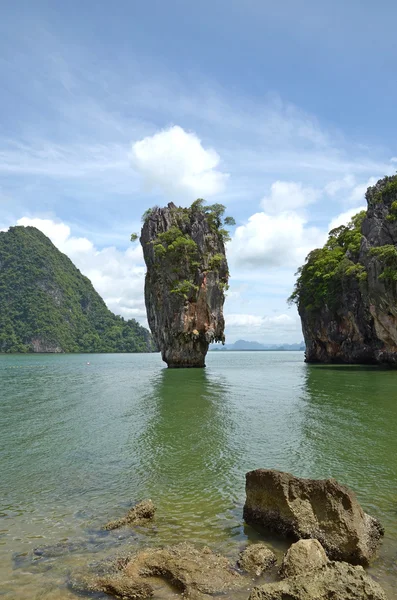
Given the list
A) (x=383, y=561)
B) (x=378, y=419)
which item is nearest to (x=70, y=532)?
(x=383, y=561)

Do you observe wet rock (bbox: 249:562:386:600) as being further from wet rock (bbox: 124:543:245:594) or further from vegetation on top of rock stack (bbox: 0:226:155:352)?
vegetation on top of rock stack (bbox: 0:226:155:352)

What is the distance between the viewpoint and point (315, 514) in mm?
6715

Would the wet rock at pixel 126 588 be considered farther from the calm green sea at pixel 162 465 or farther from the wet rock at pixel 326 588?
the wet rock at pixel 326 588

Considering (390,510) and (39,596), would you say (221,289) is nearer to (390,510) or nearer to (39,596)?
(390,510)

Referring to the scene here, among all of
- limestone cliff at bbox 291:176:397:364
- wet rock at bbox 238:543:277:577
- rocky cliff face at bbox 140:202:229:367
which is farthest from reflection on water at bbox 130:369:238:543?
limestone cliff at bbox 291:176:397:364

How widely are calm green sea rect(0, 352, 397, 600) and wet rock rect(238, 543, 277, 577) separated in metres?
0.42

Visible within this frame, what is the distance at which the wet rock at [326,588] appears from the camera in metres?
4.64

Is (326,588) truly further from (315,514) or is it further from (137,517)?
(137,517)

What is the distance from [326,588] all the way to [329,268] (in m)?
57.1

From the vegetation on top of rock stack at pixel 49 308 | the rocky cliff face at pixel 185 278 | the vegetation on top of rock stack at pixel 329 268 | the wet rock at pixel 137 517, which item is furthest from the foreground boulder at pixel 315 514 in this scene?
the vegetation on top of rock stack at pixel 49 308

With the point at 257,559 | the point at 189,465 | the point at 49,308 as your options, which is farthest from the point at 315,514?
the point at 49,308

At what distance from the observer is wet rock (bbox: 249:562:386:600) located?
15.2ft

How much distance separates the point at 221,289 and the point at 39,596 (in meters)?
44.8

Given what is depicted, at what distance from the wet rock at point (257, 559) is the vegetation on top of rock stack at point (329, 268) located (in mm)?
46549
